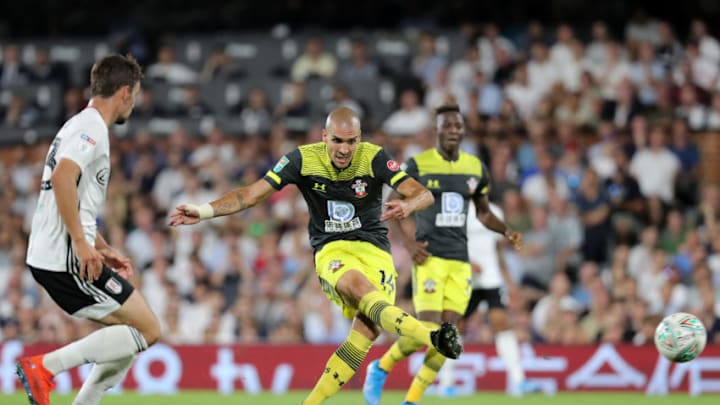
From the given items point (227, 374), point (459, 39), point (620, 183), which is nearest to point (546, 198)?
point (620, 183)

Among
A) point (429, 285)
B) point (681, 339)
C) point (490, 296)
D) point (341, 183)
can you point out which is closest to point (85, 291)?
point (341, 183)

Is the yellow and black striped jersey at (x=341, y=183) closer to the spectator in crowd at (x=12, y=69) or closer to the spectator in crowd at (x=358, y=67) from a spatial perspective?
the spectator in crowd at (x=358, y=67)

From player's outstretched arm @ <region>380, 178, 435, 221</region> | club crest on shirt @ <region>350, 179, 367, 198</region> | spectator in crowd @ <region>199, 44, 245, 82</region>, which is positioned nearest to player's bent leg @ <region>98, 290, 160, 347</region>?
player's outstretched arm @ <region>380, 178, 435, 221</region>

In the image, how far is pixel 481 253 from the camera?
39.2 ft

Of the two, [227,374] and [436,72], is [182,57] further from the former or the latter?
[227,374]

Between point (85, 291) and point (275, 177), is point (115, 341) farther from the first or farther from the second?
point (275, 177)

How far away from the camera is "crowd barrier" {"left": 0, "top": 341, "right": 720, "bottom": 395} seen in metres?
12.3

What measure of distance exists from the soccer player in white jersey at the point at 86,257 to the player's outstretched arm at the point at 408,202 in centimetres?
165

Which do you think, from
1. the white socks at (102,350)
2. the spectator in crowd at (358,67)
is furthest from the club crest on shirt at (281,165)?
the spectator in crowd at (358,67)

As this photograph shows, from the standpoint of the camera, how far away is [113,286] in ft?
22.6

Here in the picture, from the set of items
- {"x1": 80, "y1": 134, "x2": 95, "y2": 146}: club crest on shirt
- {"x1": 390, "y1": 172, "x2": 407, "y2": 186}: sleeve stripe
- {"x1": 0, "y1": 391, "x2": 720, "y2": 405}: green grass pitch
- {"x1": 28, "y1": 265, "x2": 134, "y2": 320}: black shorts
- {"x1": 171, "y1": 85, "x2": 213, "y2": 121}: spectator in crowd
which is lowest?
{"x1": 0, "y1": 391, "x2": 720, "y2": 405}: green grass pitch

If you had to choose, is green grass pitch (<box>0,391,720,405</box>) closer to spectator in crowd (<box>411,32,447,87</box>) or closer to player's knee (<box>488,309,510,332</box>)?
player's knee (<box>488,309,510,332</box>)

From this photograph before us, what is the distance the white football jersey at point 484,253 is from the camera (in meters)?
11.6

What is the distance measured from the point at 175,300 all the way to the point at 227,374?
6.26 feet
